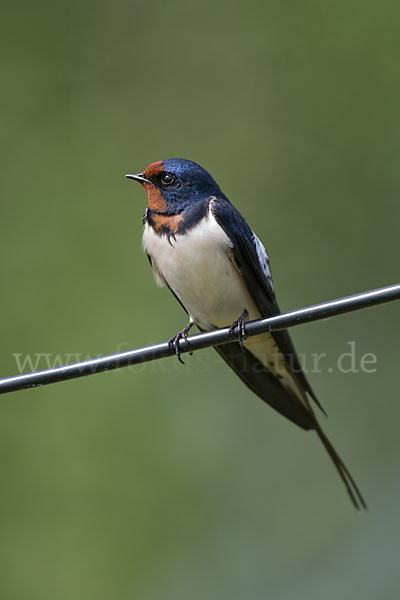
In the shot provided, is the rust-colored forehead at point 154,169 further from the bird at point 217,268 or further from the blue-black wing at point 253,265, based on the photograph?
the blue-black wing at point 253,265

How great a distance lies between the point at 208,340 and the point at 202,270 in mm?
478

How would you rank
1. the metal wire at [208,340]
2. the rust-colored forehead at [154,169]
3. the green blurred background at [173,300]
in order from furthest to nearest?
the green blurred background at [173,300], the rust-colored forehead at [154,169], the metal wire at [208,340]

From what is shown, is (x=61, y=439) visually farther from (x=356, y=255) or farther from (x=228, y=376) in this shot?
(x=356, y=255)

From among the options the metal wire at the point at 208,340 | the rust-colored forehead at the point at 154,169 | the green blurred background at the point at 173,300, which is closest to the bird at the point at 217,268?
the rust-colored forehead at the point at 154,169

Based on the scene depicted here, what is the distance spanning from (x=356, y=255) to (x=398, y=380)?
653mm

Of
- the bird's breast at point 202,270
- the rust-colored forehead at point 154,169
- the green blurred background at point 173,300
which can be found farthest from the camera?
the green blurred background at point 173,300

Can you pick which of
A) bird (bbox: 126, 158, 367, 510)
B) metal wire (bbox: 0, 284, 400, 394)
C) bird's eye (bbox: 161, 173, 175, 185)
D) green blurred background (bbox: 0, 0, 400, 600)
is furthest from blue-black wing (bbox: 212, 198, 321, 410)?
green blurred background (bbox: 0, 0, 400, 600)

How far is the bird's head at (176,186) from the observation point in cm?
173

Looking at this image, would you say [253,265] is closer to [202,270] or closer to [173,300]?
[202,270]

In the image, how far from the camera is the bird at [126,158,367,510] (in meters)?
1.68

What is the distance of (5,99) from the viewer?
378 cm

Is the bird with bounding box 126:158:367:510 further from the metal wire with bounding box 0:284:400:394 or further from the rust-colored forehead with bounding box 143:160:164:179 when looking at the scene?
the metal wire with bounding box 0:284:400:394

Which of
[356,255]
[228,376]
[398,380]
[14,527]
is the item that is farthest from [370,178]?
[14,527]

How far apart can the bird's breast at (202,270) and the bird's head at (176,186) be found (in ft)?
0.23
